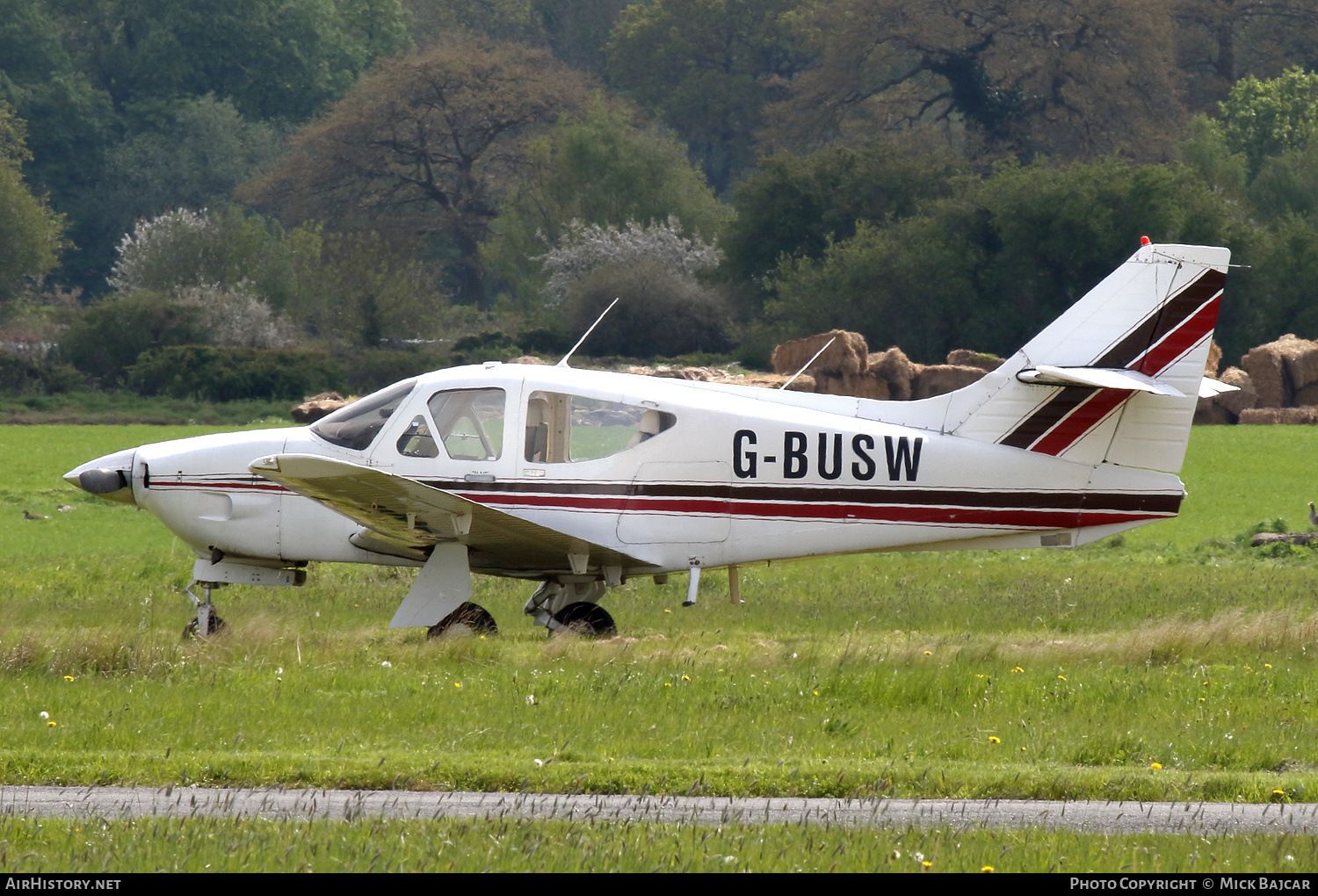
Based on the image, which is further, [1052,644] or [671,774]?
[1052,644]

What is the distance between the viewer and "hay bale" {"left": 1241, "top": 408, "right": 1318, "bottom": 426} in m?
33.8

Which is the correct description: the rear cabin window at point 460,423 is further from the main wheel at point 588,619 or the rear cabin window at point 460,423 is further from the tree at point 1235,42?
the tree at point 1235,42

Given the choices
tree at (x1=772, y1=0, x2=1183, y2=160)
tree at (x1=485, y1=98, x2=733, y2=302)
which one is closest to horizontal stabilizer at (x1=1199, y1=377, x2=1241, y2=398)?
tree at (x1=485, y1=98, x2=733, y2=302)

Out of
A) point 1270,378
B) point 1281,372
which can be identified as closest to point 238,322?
point 1270,378

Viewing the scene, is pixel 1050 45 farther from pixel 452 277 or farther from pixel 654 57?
→ pixel 452 277

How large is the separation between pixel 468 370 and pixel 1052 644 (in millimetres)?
5037

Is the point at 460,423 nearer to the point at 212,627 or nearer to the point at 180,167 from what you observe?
the point at 212,627

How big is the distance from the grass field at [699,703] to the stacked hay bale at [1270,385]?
19.3 metres

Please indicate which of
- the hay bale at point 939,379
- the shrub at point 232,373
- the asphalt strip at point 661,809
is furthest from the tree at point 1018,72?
the asphalt strip at point 661,809

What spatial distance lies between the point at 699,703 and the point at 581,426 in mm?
3361

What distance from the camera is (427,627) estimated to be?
40.4ft
